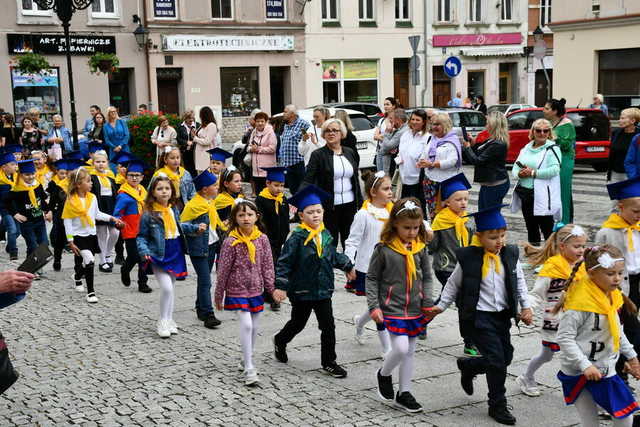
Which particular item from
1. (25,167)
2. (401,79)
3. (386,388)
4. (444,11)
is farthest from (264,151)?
(444,11)

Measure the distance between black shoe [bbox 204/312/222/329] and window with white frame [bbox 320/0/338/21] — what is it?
30.8 metres

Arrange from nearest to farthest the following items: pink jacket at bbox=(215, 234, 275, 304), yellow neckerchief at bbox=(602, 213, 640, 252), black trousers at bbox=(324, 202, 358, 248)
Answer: yellow neckerchief at bbox=(602, 213, 640, 252) < pink jacket at bbox=(215, 234, 275, 304) < black trousers at bbox=(324, 202, 358, 248)

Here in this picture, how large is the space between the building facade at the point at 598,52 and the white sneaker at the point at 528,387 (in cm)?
2456

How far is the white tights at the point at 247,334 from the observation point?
6.51 meters

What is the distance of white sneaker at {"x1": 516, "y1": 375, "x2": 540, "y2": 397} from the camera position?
602cm

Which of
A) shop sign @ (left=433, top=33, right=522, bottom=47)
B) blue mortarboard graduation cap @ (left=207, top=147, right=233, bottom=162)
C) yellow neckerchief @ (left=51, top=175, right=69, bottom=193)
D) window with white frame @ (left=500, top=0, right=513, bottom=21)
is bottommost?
yellow neckerchief @ (left=51, top=175, right=69, bottom=193)

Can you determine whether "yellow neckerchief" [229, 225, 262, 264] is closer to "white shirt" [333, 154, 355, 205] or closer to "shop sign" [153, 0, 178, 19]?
"white shirt" [333, 154, 355, 205]

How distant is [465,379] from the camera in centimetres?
585

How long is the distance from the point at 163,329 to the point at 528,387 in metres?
3.70

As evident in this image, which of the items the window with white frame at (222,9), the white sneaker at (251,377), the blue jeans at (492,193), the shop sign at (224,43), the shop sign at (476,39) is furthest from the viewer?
the shop sign at (476,39)

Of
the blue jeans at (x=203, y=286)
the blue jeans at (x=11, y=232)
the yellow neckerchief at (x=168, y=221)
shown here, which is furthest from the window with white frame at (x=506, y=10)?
the yellow neckerchief at (x=168, y=221)

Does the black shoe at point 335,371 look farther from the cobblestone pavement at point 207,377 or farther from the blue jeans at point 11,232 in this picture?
the blue jeans at point 11,232

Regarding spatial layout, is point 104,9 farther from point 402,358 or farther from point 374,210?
point 402,358

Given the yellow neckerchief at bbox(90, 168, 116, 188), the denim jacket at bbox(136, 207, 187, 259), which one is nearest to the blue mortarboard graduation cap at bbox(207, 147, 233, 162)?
the yellow neckerchief at bbox(90, 168, 116, 188)
